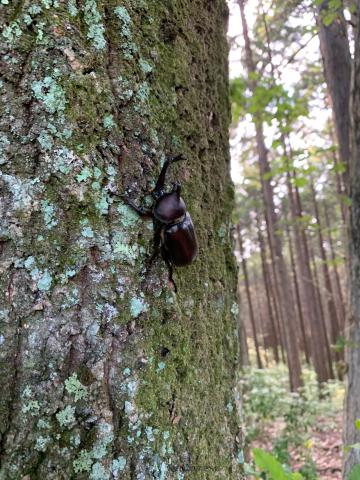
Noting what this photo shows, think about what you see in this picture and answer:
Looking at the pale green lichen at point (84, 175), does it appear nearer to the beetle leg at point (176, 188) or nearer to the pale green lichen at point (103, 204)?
the pale green lichen at point (103, 204)

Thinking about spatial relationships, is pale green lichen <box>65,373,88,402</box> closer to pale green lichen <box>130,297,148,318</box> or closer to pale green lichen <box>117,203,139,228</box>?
pale green lichen <box>130,297,148,318</box>

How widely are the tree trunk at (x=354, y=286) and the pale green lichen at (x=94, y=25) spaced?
142 inches

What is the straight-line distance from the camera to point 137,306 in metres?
1.17

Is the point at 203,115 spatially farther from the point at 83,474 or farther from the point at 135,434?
the point at 83,474

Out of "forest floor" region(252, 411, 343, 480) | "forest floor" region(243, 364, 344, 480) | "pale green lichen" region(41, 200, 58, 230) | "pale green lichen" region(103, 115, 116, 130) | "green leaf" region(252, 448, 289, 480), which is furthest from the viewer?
"forest floor" region(252, 411, 343, 480)

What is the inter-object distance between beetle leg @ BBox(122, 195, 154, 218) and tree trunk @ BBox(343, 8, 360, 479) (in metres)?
3.45

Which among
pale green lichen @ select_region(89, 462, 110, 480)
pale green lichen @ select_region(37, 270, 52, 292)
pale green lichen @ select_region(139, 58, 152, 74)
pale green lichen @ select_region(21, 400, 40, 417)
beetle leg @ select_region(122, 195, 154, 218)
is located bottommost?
pale green lichen @ select_region(89, 462, 110, 480)

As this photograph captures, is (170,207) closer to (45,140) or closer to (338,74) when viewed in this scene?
(45,140)

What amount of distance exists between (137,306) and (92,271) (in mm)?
166

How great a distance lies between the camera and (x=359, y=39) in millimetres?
4176

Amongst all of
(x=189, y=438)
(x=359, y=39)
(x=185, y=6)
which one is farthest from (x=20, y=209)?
(x=359, y=39)

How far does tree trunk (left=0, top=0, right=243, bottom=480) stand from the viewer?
1.01m

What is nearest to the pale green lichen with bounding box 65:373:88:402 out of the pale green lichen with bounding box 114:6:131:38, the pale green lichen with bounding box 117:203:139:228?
the pale green lichen with bounding box 117:203:139:228

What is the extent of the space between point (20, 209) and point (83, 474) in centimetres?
69
